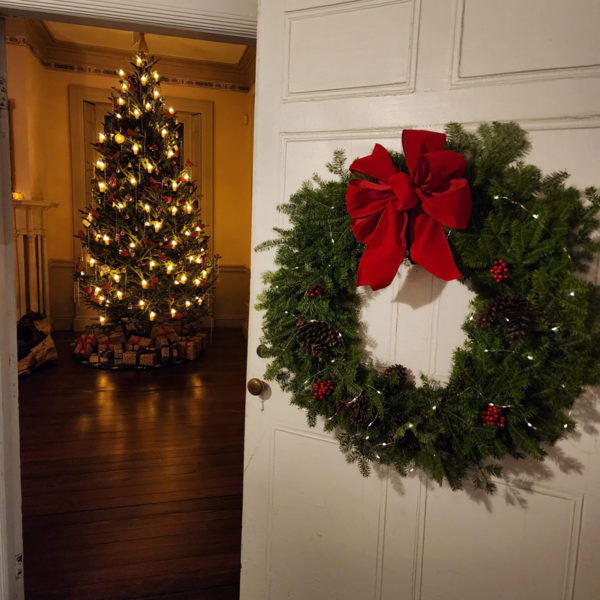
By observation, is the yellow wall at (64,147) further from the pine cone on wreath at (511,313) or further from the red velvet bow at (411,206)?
the pine cone on wreath at (511,313)

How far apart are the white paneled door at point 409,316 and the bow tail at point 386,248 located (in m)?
0.17

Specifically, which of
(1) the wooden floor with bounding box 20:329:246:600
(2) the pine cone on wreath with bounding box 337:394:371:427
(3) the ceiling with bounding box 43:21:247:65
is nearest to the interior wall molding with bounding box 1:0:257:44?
(2) the pine cone on wreath with bounding box 337:394:371:427

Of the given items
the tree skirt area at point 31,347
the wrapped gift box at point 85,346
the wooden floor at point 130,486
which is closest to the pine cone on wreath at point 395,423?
the wooden floor at point 130,486

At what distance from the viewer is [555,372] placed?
4.03 ft

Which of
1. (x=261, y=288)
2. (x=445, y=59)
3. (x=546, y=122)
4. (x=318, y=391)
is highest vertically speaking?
(x=445, y=59)

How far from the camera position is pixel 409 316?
1.49 meters

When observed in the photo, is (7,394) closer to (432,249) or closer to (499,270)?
(432,249)

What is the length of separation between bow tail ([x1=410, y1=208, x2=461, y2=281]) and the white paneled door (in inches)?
6.1

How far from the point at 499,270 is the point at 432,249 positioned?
17cm

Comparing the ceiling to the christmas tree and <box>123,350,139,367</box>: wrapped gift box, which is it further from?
<box>123,350,139,367</box>: wrapped gift box

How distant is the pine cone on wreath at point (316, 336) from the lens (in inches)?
56.6

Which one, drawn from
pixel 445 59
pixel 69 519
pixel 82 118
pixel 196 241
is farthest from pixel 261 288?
pixel 82 118

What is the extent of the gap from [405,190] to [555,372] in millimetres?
582

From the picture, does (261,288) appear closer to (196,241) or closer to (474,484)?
(474,484)
